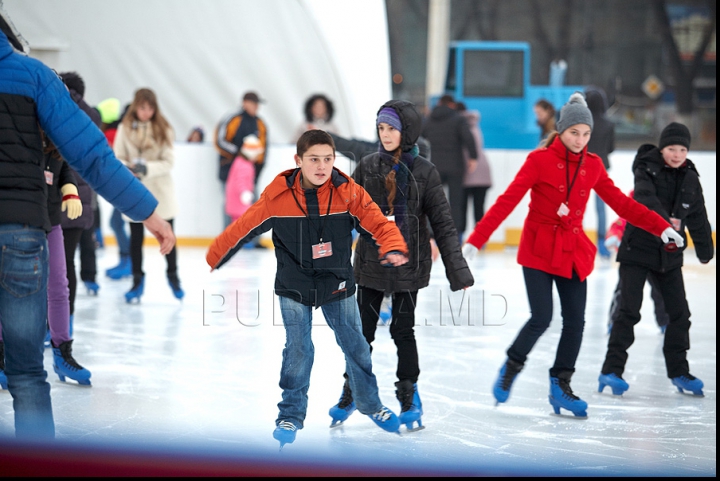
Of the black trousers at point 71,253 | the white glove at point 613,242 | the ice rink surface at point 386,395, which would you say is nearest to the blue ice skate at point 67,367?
the ice rink surface at point 386,395

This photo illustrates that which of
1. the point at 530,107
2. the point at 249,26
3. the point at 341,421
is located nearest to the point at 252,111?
the point at 249,26

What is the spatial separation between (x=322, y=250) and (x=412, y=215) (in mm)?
549

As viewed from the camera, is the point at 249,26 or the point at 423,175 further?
the point at 249,26

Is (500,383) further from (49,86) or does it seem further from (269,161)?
(269,161)

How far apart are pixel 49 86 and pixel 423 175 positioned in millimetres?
1405

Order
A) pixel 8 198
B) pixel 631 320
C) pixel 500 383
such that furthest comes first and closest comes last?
pixel 631 320 < pixel 500 383 < pixel 8 198

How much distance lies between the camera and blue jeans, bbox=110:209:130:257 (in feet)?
22.1

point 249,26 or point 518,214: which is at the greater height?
point 249,26

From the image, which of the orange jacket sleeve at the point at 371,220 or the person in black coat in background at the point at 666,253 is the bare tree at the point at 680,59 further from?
the orange jacket sleeve at the point at 371,220

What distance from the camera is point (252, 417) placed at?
3383 millimetres

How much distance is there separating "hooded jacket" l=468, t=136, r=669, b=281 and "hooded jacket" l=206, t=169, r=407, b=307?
0.80 meters

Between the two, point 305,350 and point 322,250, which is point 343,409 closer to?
point 305,350

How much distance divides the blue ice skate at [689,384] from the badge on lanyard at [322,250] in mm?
1993

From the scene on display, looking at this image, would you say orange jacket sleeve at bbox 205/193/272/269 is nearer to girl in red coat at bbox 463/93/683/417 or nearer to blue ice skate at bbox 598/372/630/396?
girl in red coat at bbox 463/93/683/417
